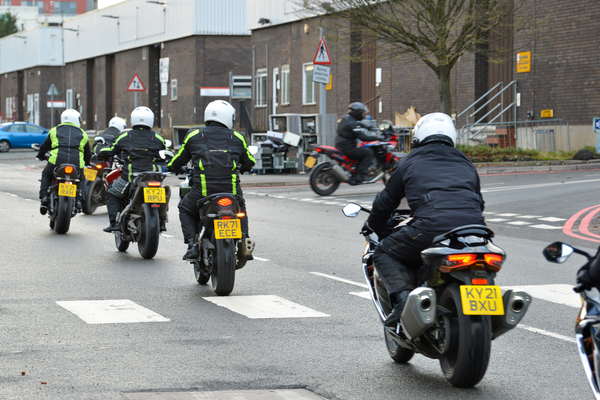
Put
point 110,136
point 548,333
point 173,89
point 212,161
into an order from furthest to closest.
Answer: point 173,89 < point 110,136 < point 212,161 < point 548,333

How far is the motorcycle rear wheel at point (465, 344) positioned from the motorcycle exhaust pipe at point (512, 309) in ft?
0.46

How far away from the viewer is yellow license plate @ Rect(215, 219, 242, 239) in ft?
26.4

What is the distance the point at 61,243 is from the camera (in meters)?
12.1

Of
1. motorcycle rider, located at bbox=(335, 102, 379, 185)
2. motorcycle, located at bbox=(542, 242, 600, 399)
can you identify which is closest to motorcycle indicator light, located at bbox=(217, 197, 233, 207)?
motorcycle, located at bbox=(542, 242, 600, 399)

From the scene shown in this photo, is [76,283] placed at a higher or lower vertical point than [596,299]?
lower

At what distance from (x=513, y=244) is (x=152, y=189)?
197 inches

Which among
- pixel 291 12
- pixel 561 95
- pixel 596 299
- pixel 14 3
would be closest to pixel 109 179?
pixel 596 299

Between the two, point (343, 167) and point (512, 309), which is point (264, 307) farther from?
point (343, 167)

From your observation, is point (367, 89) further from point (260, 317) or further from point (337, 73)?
point (260, 317)

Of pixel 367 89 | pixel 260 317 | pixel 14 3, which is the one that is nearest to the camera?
pixel 260 317

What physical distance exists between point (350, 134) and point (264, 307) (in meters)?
11.1

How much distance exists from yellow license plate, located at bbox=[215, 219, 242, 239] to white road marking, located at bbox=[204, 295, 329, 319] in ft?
1.92

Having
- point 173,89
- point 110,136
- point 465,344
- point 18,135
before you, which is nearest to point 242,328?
point 465,344

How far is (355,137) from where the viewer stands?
61.0 feet
